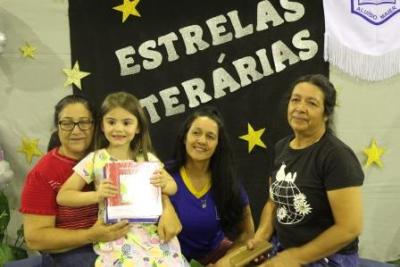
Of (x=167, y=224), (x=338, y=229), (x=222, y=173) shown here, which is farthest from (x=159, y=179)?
(x=338, y=229)

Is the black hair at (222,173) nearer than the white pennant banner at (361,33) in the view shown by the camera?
Yes

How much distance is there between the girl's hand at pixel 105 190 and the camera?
176 centimetres

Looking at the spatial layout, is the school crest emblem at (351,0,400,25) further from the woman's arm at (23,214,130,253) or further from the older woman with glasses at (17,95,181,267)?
the woman's arm at (23,214,130,253)

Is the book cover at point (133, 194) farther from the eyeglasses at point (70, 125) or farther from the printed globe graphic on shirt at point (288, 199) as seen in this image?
the printed globe graphic on shirt at point (288, 199)

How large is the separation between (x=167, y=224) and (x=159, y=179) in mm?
179

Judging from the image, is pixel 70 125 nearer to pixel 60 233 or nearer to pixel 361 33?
pixel 60 233

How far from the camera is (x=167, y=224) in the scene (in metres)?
1.87

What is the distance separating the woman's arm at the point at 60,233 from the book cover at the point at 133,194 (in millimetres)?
39

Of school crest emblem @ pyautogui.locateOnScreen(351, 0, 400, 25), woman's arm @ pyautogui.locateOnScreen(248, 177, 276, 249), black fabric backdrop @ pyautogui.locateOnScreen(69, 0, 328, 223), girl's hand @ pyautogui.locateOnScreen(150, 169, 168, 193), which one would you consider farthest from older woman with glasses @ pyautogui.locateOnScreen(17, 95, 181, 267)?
school crest emblem @ pyautogui.locateOnScreen(351, 0, 400, 25)

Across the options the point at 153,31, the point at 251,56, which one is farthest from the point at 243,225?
the point at 153,31

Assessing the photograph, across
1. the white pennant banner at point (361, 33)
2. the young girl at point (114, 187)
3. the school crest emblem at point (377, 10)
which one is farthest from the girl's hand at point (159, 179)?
the school crest emblem at point (377, 10)

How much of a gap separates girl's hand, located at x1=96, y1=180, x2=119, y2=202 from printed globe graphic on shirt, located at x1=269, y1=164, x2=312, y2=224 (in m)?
0.64

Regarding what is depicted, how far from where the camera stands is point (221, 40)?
289 cm

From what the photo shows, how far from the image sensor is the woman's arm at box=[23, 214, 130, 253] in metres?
1.80
